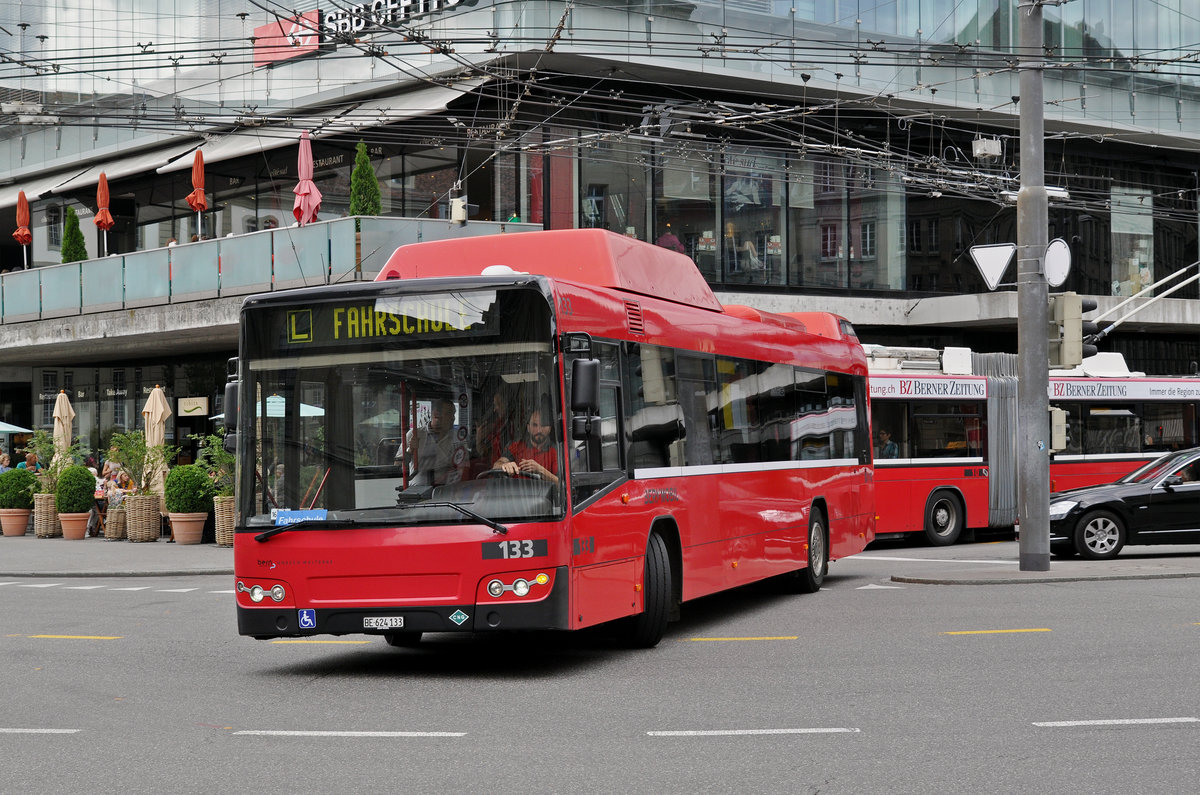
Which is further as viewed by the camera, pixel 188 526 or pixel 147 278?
pixel 147 278

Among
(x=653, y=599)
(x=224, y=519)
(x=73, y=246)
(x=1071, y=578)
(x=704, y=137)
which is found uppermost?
(x=704, y=137)

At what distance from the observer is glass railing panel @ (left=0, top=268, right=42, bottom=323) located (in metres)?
33.1

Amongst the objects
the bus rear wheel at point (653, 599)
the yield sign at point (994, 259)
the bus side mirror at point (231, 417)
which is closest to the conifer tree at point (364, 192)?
the yield sign at point (994, 259)

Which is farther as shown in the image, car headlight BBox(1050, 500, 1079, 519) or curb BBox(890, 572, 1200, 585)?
car headlight BBox(1050, 500, 1079, 519)

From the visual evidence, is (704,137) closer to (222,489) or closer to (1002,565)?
(222,489)

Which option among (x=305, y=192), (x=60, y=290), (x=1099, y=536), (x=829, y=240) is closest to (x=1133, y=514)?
(x=1099, y=536)

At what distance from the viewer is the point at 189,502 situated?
87.9 ft

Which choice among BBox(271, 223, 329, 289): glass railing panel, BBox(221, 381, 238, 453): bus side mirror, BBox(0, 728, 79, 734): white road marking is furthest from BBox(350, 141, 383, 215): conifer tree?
BBox(0, 728, 79, 734): white road marking

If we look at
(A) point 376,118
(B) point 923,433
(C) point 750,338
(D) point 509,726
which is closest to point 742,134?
(A) point 376,118

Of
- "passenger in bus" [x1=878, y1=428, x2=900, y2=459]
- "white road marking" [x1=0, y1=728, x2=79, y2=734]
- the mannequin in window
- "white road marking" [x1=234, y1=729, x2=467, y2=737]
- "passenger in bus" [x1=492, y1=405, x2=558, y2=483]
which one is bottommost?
"white road marking" [x1=0, y1=728, x2=79, y2=734]

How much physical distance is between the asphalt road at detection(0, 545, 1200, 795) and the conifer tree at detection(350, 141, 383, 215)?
13675 millimetres

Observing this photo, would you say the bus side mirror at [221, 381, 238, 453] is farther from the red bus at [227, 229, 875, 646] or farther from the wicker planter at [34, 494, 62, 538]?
the wicker planter at [34, 494, 62, 538]

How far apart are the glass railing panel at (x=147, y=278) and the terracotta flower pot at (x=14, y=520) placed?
5216mm

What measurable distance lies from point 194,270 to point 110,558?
6970 mm
